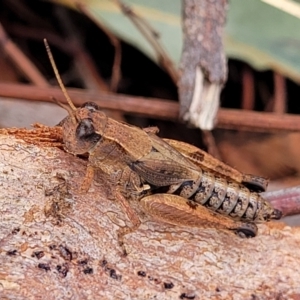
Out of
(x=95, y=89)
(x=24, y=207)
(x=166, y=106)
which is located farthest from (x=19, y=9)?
(x=24, y=207)

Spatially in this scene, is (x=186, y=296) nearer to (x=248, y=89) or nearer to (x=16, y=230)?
(x=16, y=230)

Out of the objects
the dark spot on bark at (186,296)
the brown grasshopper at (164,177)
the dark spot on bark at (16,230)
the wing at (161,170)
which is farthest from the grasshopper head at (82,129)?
the dark spot on bark at (186,296)

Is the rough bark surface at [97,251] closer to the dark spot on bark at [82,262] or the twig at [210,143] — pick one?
the dark spot on bark at [82,262]

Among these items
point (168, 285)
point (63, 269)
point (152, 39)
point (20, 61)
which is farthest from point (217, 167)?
point (20, 61)

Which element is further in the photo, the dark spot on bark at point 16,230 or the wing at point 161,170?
the wing at point 161,170

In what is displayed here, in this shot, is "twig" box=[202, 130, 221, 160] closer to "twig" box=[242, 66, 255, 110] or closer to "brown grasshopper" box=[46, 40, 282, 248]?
"twig" box=[242, 66, 255, 110]

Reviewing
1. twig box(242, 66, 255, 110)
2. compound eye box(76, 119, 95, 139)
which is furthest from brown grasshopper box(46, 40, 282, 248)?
twig box(242, 66, 255, 110)

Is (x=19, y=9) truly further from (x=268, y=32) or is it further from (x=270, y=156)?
(x=270, y=156)
